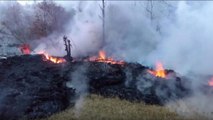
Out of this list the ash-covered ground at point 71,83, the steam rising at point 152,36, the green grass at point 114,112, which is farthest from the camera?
the steam rising at point 152,36

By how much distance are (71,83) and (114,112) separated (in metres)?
5.03

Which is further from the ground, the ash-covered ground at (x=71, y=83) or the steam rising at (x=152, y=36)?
the steam rising at (x=152, y=36)

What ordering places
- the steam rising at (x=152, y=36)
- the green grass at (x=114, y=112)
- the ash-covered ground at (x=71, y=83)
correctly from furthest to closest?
the steam rising at (x=152, y=36) → the ash-covered ground at (x=71, y=83) → the green grass at (x=114, y=112)

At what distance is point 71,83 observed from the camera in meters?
29.0

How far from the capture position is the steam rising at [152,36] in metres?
33.1

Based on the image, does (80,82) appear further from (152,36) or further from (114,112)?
(152,36)

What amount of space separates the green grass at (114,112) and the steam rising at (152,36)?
3.13 feet

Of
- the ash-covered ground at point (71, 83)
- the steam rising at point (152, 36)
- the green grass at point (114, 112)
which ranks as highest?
the steam rising at point (152, 36)

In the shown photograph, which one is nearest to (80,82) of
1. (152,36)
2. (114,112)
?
(114,112)

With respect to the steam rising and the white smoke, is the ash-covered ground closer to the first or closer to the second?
the white smoke

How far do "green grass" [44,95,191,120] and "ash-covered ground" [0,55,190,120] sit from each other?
3.16 ft

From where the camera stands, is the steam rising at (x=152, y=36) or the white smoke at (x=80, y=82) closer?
the white smoke at (x=80, y=82)

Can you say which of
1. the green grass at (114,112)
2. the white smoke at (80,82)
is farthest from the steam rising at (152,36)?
the green grass at (114,112)

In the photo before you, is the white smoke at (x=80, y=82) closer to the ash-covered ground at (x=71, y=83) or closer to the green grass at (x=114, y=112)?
the ash-covered ground at (x=71, y=83)
